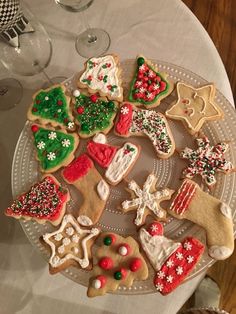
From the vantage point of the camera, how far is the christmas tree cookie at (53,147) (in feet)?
3.12

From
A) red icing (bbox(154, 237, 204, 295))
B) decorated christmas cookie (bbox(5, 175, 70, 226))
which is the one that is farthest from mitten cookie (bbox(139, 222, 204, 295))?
decorated christmas cookie (bbox(5, 175, 70, 226))

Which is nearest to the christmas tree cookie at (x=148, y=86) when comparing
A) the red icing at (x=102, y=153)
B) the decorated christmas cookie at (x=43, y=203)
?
the red icing at (x=102, y=153)

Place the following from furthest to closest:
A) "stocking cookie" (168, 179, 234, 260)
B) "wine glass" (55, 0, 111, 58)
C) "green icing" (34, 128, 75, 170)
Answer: "wine glass" (55, 0, 111, 58), "green icing" (34, 128, 75, 170), "stocking cookie" (168, 179, 234, 260)

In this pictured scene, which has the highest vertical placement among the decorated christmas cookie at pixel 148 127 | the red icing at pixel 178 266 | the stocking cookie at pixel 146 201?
the decorated christmas cookie at pixel 148 127

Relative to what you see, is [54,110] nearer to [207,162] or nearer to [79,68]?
[79,68]

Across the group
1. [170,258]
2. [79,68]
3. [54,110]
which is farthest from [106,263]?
[79,68]

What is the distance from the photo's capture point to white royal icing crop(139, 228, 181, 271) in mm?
862

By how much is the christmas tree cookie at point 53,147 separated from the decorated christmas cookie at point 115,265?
0.64 feet

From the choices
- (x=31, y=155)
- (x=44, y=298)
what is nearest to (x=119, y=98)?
(x=31, y=155)

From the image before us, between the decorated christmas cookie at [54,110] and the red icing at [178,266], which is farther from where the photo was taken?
the decorated christmas cookie at [54,110]

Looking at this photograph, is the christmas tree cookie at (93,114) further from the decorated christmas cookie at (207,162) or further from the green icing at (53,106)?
the decorated christmas cookie at (207,162)

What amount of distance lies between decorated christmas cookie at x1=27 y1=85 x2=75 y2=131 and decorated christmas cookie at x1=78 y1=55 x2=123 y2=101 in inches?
2.1

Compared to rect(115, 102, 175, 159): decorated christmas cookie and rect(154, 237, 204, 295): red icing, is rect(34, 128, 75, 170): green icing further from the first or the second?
rect(154, 237, 204, 295): red icing

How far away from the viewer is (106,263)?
2.85 feet
